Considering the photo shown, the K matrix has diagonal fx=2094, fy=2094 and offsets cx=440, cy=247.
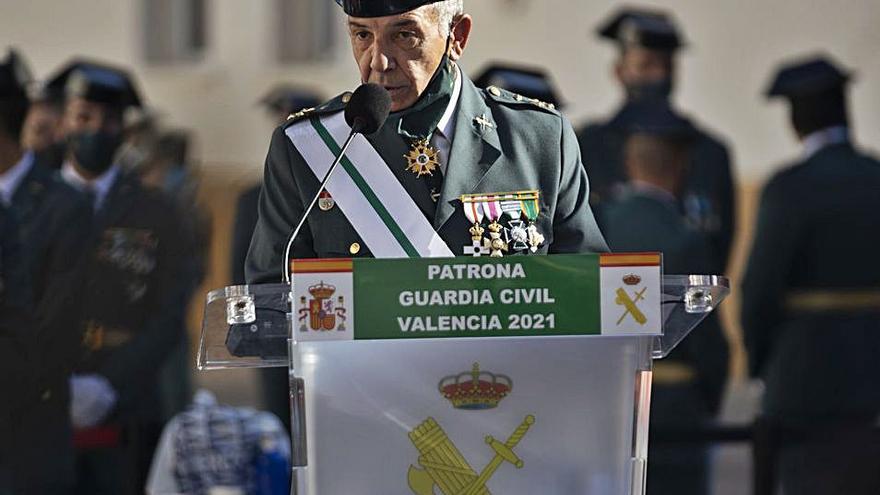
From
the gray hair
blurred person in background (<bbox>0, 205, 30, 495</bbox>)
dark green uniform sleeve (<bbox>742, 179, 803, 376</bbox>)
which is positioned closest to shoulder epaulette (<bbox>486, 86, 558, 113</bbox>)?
the gray hair

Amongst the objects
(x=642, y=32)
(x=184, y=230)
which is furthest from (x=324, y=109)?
(x=642, y=32)

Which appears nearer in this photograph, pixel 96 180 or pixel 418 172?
pixel 418 172

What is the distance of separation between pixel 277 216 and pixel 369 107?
39 centimetres

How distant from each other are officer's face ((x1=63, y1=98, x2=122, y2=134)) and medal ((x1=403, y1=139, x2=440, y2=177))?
5365 mm

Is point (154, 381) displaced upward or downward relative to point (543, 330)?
downward

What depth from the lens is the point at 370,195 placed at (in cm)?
431

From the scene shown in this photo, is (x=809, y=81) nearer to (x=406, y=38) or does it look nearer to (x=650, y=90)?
(x=650, y=90)

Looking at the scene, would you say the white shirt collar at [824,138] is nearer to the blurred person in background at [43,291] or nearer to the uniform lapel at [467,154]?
the blurred person in background at [43,291]

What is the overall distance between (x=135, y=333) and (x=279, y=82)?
33.7 ft

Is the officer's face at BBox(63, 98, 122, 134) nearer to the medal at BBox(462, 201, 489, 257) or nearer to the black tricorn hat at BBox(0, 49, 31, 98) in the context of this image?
the black tricorn hat at BBox(0, 49, 31, 98)

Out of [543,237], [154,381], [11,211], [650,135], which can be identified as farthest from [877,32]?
[543,237]

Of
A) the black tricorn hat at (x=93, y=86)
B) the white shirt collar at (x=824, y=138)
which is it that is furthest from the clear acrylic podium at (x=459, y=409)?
the black tricorn hat at (x=93, y=86)

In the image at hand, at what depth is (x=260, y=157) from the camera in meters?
18.3

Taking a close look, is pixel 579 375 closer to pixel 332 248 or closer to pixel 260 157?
pixel 332 248
